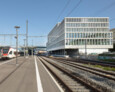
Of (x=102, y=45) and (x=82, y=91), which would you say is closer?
(x=82, y=91)

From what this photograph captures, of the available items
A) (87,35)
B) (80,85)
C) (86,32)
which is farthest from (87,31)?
(80,85)

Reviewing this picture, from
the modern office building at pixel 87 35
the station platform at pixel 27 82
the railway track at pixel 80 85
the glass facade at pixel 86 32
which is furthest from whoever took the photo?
the glass facade at pixel 86 32

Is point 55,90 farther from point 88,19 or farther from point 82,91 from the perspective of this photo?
point 88,19

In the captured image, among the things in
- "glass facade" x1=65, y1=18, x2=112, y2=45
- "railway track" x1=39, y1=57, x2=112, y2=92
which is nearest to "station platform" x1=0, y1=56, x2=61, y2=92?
"railway track" x1=39, y1=57, x2=112, y2=92

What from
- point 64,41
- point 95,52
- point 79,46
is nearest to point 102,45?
point 95,52

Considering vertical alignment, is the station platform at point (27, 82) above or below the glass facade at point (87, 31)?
below

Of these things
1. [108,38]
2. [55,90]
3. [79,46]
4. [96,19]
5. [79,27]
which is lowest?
[55,90]

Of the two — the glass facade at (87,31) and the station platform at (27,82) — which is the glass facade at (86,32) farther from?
the station platform at (27,82)

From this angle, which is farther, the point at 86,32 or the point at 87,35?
the point at 86,32

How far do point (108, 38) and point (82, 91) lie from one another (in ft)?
224

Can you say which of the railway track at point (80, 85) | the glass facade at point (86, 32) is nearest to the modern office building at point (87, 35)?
the glass facade at point (86, 32)

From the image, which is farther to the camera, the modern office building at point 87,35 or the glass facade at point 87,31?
the glass facade at point 87,31

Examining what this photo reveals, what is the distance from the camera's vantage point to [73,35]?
69.8m

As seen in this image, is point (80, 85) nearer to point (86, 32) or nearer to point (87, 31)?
point (86, 32)
